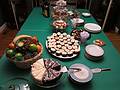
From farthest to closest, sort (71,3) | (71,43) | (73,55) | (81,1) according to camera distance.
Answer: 1. (81,1)
2. (71,3)
3. (71,43)
4. (73,55)

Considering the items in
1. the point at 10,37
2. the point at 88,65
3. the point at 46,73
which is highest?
the point at 46,73

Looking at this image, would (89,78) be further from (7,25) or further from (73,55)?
(7,25)

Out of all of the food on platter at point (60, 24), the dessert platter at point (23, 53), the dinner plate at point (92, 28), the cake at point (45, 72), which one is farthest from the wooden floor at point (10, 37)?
the cake at point (45, 72)

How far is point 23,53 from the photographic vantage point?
113cm

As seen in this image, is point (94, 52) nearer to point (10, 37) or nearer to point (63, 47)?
point (63, 47)

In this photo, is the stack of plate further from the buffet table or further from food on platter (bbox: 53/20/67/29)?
food on platter (bbox: 53/20/67/29)

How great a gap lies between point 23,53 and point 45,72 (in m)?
0.24

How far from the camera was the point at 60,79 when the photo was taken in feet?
3.55

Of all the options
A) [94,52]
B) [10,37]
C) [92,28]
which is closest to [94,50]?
[94,52]

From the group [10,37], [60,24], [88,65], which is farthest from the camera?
[10,37]

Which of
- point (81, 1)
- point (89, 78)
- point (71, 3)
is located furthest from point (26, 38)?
point (81, 1)

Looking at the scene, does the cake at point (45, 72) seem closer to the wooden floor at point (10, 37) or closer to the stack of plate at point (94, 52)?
the stack of plate at point (94, 52)

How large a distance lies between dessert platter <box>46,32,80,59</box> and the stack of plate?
0.29 feet

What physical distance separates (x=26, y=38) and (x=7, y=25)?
219 centimetres
